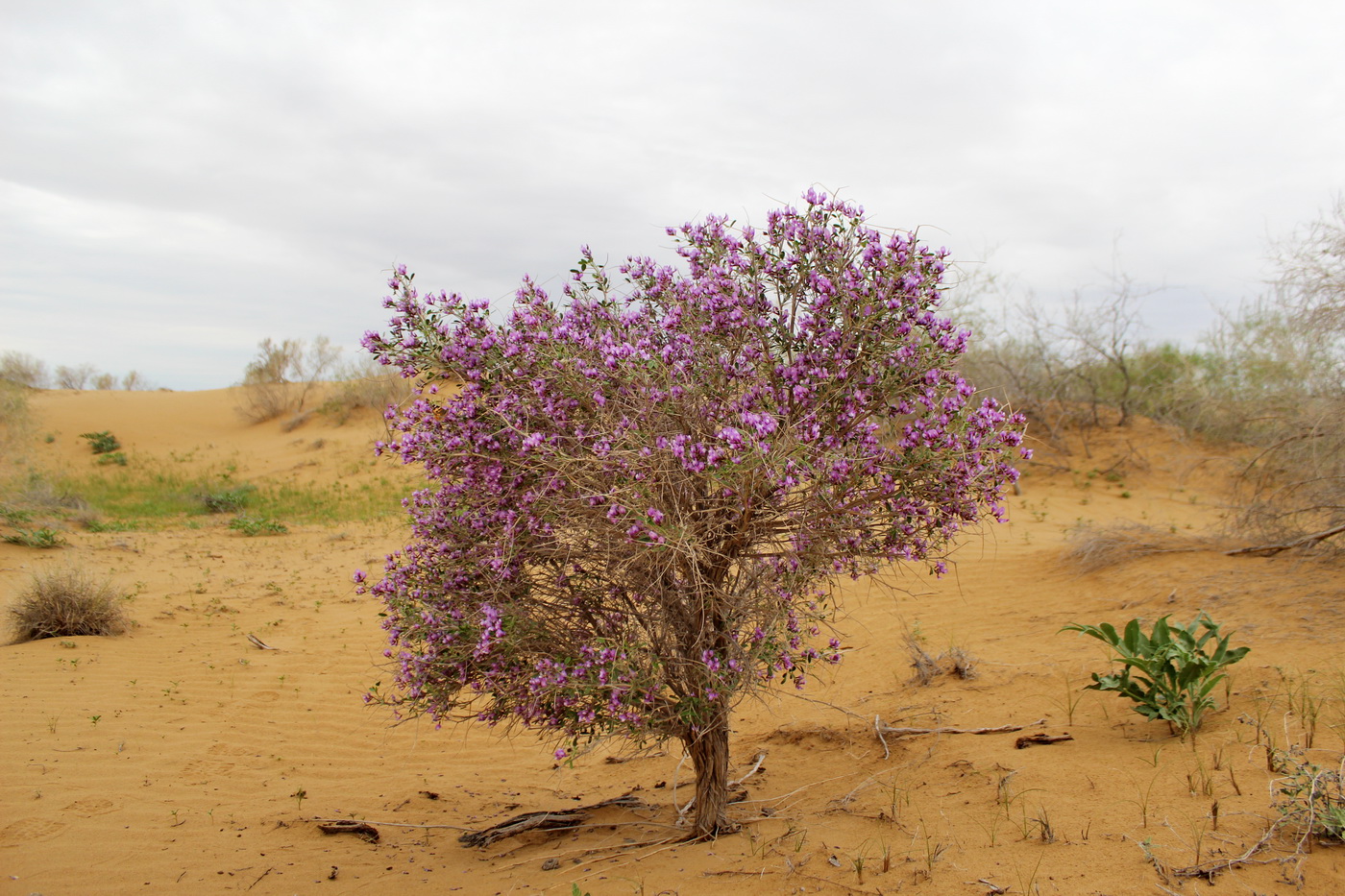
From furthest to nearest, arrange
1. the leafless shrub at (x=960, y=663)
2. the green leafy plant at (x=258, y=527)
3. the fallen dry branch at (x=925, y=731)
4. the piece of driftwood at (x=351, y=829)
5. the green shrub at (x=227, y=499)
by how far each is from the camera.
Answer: the green shrub at (x=227, y=499), the green leafy plant at (x=258, y=527), the leafless shrub at (x=960, y=663), the fallen dry branch at (x=925, y=731), the piece of driftwood at (x=351, y=829)

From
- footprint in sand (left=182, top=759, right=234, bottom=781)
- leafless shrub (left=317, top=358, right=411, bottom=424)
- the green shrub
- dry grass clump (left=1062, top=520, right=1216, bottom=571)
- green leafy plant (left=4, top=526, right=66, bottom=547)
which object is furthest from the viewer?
leafless shrub (left=317, top=358, right=411, bottom=424)

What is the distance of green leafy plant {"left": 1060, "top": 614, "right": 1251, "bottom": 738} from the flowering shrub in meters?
1.45

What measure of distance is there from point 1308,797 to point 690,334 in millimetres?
3012

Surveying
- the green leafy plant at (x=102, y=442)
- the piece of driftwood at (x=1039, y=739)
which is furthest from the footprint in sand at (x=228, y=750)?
the green leafy plant at (x=102, y=442)

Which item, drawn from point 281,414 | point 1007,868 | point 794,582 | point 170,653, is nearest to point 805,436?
point 794,582

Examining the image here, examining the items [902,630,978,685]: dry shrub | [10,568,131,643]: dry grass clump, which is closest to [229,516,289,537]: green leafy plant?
[10,568,131,643]: dry grass clump

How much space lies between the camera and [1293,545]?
7.07 m

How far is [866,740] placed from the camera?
5562mm

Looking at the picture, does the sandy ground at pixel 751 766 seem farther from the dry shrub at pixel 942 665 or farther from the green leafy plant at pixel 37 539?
the green leafy plant at pixel 37 539

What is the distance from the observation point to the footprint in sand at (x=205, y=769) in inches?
225

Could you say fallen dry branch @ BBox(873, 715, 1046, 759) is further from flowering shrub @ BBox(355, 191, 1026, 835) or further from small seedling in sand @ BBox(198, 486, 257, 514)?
small seedling in sand @ BBox(198, 486, 257, 514)

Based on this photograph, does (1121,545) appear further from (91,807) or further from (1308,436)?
(91,807)

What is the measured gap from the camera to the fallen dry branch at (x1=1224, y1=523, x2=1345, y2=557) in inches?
265

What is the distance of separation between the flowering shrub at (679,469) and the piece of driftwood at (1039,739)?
1438 millimetres
